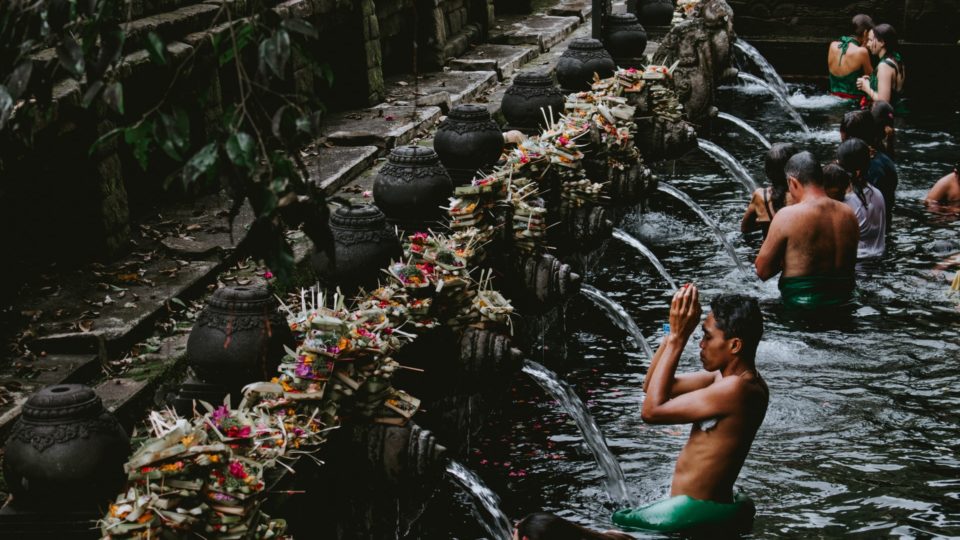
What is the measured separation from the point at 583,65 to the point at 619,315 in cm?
324

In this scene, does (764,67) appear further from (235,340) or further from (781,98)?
(235,340)

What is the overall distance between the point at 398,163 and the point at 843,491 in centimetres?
328

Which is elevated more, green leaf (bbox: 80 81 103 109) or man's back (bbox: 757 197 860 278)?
green leaf (bbox: 80 81 103 109)

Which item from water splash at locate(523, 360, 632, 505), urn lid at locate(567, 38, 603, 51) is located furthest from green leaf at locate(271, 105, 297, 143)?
urn lid at locate(567, 38, 603, 51)

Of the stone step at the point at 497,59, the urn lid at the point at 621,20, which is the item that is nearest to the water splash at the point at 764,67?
the stone step at the point at 497,59

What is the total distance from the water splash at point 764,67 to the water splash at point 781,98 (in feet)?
1.02

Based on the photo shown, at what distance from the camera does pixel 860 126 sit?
1046 centimetres

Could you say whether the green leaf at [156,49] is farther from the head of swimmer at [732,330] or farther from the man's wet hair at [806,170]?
the man's wet hair at [806,170]

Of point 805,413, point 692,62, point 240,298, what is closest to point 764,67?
point 692,62

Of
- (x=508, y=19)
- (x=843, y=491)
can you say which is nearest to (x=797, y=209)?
(x=843, y=491)

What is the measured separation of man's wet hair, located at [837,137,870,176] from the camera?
9.70m

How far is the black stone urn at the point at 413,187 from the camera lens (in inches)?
266

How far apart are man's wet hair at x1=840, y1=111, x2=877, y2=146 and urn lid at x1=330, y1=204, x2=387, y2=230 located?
6.08 m

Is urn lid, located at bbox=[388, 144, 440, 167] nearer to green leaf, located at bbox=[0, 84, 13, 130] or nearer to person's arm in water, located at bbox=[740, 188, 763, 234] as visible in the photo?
green leaf, located at bbox=[0, 84, 13, 130]
